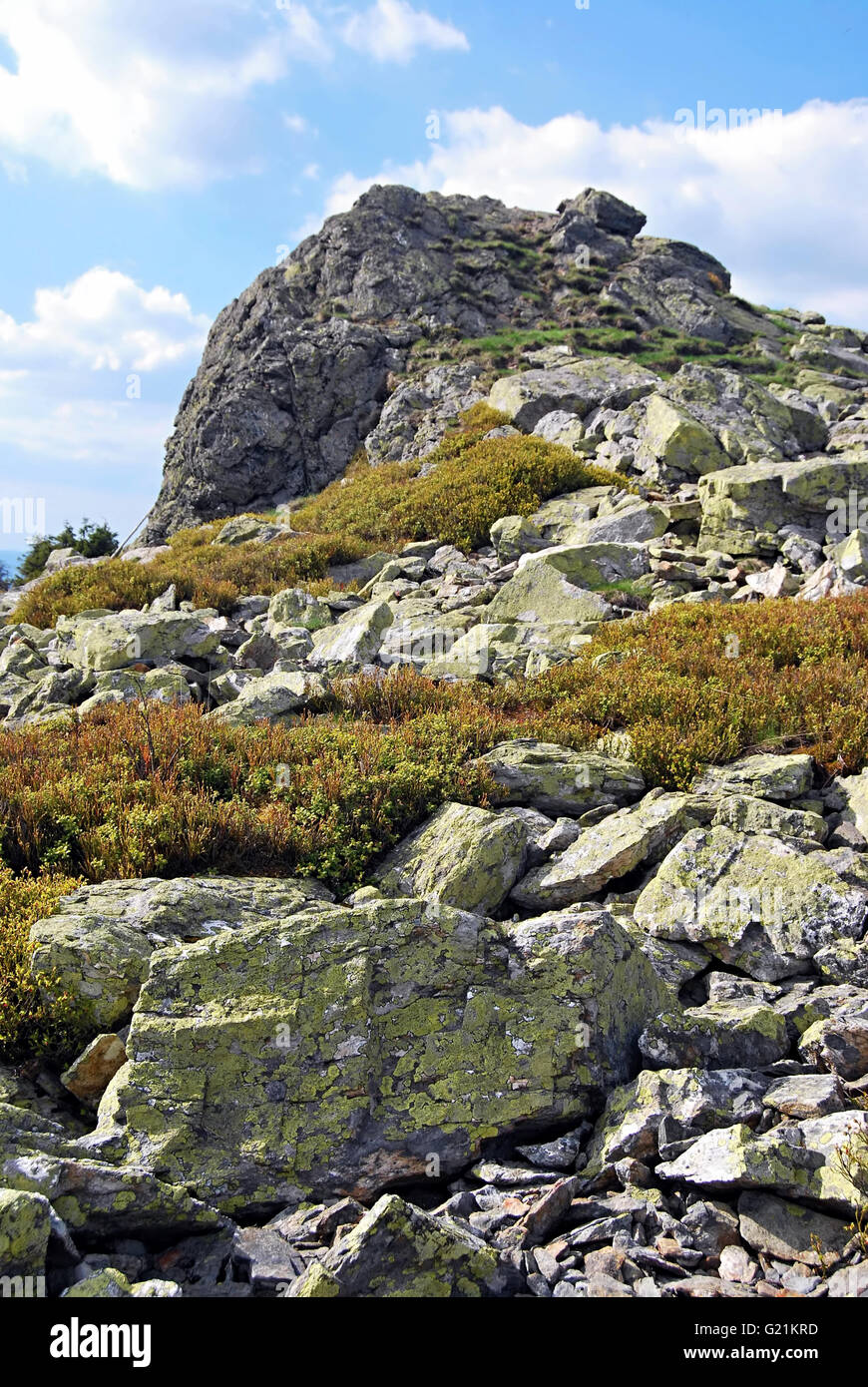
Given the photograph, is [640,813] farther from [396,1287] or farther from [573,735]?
[396,1287]

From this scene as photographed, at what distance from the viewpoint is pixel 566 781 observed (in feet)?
25.7

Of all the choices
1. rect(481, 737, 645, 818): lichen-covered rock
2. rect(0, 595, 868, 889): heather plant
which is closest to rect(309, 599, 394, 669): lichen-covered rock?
rect(0, 595, 868, 889): heather plant

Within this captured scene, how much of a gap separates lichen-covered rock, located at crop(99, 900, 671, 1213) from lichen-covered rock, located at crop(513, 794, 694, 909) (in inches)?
44.1

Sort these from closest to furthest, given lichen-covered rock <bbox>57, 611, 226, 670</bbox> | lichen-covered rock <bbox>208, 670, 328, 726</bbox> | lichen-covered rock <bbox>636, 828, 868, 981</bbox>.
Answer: lichen-covered rock <bbox>636, 828, 868, 981</bbox>
lichen-covered rock <bbox>208, 670, 328, 726</bbox>
lichen-covered rock <bbox>57, 611, 226, 670</bbox>

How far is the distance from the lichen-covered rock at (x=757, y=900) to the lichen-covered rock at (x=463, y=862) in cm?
110

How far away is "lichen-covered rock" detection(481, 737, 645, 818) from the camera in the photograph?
777cm

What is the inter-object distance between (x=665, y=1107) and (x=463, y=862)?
2.45m

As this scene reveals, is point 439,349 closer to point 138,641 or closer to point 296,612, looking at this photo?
point 296,612

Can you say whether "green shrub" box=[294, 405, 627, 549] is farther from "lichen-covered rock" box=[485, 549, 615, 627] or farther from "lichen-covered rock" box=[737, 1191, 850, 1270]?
"lichen-covered rock" box=[737, 1191, 850, 1270]

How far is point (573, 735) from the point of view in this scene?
890cm

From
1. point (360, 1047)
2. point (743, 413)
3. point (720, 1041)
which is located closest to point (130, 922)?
point (360, 1047)
